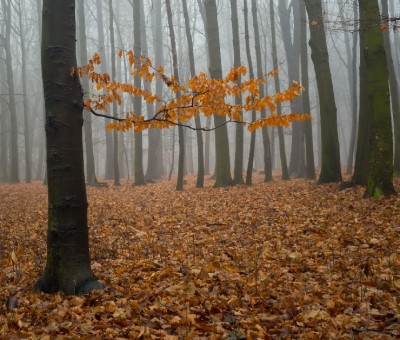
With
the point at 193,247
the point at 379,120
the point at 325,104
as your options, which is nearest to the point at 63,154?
the point at 193,247

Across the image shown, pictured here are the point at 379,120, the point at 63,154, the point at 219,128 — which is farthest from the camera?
the point at 219,128

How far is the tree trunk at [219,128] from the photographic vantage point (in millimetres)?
13883

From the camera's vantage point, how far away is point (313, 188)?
10.9 m

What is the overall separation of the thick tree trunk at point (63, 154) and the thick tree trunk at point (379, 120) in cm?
628

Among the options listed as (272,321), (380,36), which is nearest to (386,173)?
(380,36)

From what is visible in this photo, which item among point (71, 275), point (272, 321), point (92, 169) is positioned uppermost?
point (92, 169)

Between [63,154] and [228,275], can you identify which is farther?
[228,275]

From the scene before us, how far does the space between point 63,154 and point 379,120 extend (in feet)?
21.7

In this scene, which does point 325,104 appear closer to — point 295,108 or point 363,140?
point 363,140

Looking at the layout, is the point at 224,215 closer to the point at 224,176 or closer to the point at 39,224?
the point at 39,224

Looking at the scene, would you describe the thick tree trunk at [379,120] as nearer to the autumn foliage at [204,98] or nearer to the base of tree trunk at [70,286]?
the autumn foliage at [204,98]

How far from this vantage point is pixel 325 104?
11750 millimetres

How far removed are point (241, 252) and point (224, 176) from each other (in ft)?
27.7

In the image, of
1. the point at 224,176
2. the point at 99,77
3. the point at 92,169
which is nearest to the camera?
the point at 99,77
